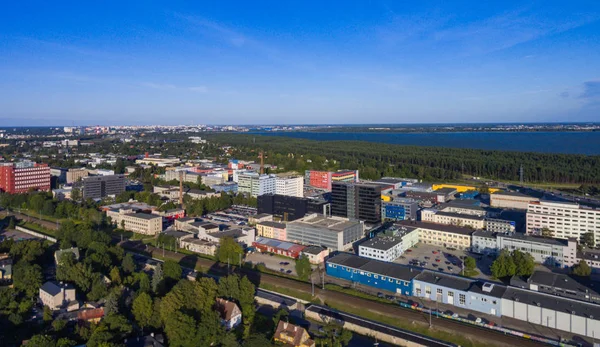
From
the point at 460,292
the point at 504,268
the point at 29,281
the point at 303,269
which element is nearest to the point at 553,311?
the point at 460,292

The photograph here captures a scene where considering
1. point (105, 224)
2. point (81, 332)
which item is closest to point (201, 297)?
point (81, 332)

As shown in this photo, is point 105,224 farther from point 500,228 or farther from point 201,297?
point 500,228

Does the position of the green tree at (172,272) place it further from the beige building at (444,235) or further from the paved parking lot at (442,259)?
the beige building at (444,235)

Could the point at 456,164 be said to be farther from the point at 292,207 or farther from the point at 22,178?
the point at 22,178

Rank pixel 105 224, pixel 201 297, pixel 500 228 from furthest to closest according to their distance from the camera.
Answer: pixel 105 224, pixel 500 228, pixel 201 297

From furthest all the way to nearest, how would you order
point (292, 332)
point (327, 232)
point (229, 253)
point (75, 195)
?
point (75, 195) → point (327, 232) → point (229, 253) → point (292, 332)
